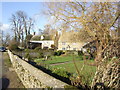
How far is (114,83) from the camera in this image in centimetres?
294

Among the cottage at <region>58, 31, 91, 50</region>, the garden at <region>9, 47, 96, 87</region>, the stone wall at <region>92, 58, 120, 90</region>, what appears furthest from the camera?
the cottage at <region>58, 31, 91, 50</region>

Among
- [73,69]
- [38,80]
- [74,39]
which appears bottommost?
[73,69]

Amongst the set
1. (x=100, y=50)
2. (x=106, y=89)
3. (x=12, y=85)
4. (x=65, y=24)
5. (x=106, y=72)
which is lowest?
(x=12, y=85)

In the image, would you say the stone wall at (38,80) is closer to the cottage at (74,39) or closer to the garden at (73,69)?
the garden at (73,69)

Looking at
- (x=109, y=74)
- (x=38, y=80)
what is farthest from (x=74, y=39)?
(x=38, y=80)

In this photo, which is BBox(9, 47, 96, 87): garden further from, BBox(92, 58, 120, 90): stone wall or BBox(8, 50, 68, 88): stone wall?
BBox(8, 50, 68, 88): stone wall

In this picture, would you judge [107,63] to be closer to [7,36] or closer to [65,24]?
Result: [65,24]

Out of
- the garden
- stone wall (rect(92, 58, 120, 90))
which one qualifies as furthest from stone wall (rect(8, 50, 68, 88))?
stone wall (rect(92, 58, 120, 90))

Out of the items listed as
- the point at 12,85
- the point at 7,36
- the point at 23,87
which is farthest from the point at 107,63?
the point at 7,36

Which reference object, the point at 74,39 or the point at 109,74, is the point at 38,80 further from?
the point at 74,39

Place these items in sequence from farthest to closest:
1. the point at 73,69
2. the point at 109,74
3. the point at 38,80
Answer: the point at 73,69 → the point at 38,80 → the point at 109,74

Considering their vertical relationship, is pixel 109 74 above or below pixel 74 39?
below

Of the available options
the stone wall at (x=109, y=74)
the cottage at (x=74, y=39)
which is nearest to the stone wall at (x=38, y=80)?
the stone wall at (x=109, y=74)

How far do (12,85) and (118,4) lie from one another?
279 inches
